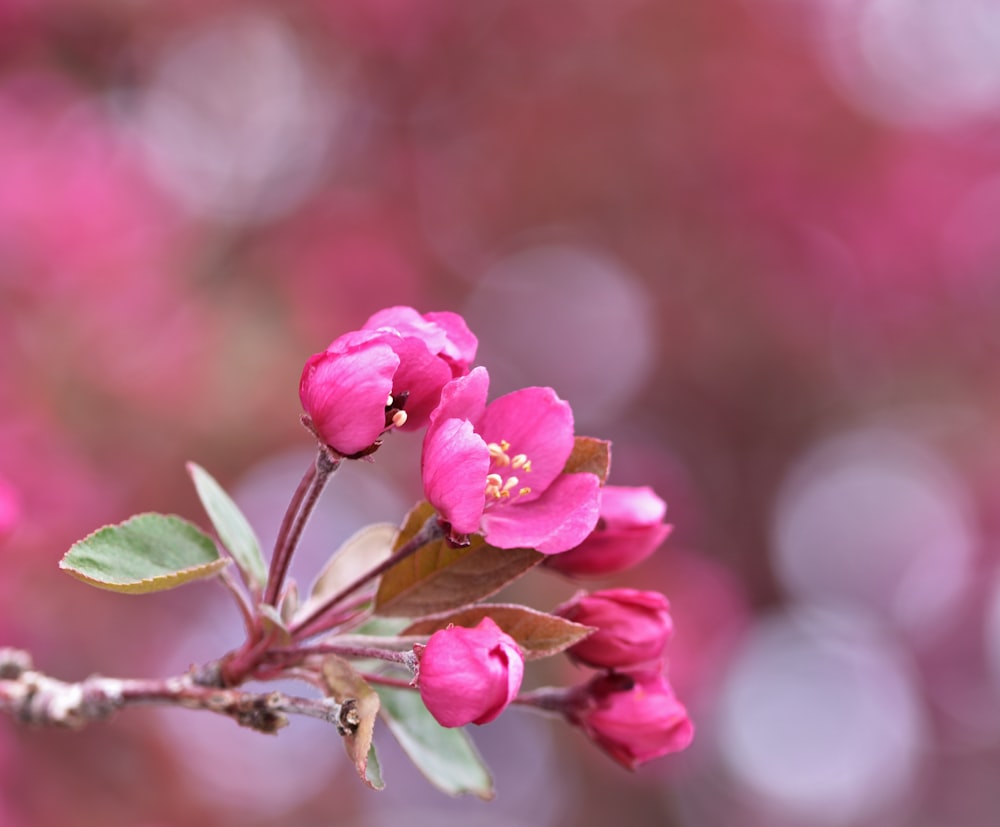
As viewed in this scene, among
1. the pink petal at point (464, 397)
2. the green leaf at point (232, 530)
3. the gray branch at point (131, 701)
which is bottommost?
the gray branch at point (131, 701)

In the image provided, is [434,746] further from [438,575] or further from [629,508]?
[629,508]

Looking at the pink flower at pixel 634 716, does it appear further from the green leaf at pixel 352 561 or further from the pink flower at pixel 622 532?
the green leaf at pixel 352 561

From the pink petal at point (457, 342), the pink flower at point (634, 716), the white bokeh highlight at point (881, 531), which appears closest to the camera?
A: the pink petal at point (457, 342)

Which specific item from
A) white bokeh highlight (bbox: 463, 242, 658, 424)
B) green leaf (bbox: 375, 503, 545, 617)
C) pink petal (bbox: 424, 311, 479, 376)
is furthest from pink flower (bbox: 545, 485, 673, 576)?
white bokeh highlight (bbox: 463, 242, 658, 424)

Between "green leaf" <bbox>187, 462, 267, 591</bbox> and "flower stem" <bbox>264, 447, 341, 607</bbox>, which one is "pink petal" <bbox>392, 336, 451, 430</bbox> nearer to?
"flower stem" <bbox>264, 447, 341, 607</bbox>

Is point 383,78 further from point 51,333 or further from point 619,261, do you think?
point 51,333

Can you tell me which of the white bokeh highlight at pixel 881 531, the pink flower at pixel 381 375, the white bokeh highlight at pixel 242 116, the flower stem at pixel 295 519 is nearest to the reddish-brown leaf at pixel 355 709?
the flower stem at pixel 295 519
